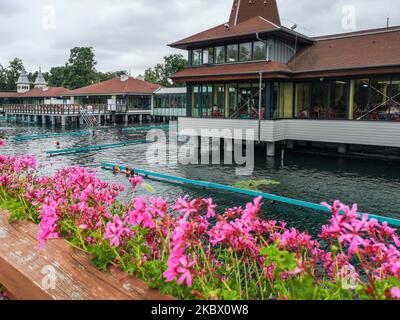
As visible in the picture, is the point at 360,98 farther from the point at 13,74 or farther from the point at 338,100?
the point at 13,74

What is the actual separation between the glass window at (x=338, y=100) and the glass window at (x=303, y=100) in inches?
56.2

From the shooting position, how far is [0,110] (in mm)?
67812

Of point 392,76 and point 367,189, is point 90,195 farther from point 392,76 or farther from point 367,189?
point 392,76

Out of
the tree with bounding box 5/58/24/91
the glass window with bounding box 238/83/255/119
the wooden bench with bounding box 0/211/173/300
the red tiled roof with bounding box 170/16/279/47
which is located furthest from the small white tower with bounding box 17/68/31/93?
the wooden bench with bounding box 0/211/173/300

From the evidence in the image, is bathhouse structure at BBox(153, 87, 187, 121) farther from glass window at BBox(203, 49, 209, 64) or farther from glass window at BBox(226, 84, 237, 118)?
glass window at BBox(226, 84, 237, 118)

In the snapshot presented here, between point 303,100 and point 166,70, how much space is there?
51546mm

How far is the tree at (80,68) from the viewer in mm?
76375

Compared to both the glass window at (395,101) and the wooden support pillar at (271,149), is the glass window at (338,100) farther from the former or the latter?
the wooden support pillar at (271,149)

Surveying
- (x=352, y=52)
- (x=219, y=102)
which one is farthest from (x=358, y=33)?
(x=219, y=102)

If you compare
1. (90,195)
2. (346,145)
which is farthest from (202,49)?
(90,195)

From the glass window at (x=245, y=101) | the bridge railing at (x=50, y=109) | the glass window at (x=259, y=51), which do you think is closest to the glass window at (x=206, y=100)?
the glass window at (x=245, y=101)

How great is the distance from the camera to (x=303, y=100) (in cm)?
2183

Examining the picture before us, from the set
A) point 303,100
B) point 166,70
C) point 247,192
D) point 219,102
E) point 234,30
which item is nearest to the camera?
point 247,192

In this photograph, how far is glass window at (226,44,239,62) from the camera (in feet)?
71.4
